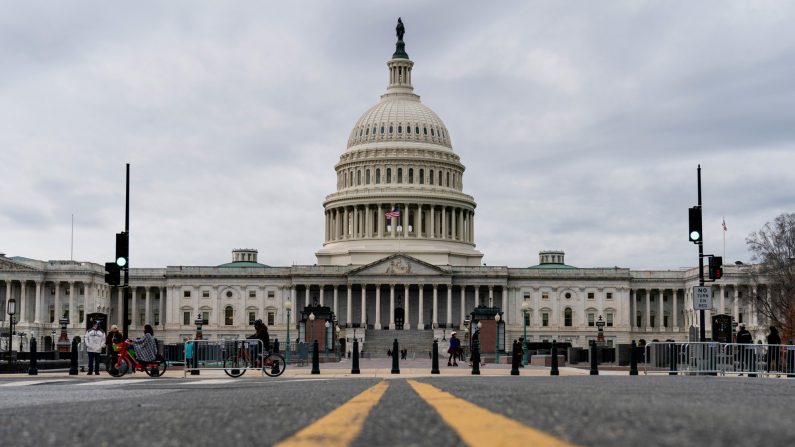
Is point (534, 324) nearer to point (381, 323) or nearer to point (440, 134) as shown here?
point (381, 323)

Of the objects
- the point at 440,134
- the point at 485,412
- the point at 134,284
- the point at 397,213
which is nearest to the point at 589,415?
the point at 485,412

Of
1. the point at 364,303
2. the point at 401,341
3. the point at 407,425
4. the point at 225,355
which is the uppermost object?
the point at 364,303

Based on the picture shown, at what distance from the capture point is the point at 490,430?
23.4ft

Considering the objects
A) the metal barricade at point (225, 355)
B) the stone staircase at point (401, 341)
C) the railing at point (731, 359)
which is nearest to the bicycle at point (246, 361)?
the metal barricade at point (225, 355)

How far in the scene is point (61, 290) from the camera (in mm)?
147750

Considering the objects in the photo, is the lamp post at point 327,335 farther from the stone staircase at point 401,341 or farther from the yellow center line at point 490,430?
the yellow center line at point 490,430

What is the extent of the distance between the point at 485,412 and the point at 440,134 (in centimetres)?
15709

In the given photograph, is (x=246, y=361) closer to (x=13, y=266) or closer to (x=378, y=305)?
(x=378, y=305)

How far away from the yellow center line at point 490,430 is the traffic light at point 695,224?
112ft

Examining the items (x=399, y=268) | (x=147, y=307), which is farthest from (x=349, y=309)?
(x=147, y=307)

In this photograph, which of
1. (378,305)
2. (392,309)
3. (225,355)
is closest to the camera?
(225,355)

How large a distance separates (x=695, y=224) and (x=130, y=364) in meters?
20.7

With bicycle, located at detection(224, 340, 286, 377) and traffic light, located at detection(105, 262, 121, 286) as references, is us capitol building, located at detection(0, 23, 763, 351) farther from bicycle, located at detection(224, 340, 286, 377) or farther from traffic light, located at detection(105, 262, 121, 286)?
bicycle, located at detection(224, 340, 286, 377)

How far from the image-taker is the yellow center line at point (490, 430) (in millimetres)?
6297
